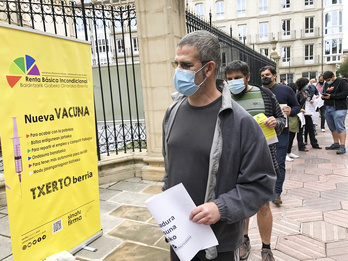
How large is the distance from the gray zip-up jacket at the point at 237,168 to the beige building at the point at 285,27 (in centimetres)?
3868

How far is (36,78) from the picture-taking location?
2275 millimetres

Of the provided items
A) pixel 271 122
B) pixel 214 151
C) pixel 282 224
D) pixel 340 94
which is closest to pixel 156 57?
pixel 271 122

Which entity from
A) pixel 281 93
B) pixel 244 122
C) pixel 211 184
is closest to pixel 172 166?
pixel 211 184

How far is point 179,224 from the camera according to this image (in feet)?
4.91

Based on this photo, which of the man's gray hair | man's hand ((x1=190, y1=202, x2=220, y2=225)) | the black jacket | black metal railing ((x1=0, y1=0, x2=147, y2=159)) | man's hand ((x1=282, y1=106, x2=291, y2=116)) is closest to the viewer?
man's hand ((x1=190, y1=202, x2=220, y2=225))

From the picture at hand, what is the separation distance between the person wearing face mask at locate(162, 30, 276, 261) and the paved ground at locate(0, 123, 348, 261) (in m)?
1.51

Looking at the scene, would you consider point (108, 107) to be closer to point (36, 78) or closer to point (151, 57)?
point (151, 57)

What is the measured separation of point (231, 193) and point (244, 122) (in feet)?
1.31

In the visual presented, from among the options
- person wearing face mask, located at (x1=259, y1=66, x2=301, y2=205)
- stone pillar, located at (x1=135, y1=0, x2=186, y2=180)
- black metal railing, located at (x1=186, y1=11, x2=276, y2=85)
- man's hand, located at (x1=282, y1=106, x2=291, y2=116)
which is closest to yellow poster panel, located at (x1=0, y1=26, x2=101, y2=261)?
stone pillar, located at (x1=135, y1=0, x2=186, y2=180)

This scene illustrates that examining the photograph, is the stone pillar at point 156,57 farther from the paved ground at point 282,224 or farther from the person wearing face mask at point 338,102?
the person wearing face mask at point 338,102

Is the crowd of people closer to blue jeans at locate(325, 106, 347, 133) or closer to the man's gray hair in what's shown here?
the man's gray hair

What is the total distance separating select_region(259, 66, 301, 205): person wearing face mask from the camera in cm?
370

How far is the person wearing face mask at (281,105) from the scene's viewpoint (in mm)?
3701

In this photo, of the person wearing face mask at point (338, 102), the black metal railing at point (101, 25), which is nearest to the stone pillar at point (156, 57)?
the black metal railing at point (101, 25)
